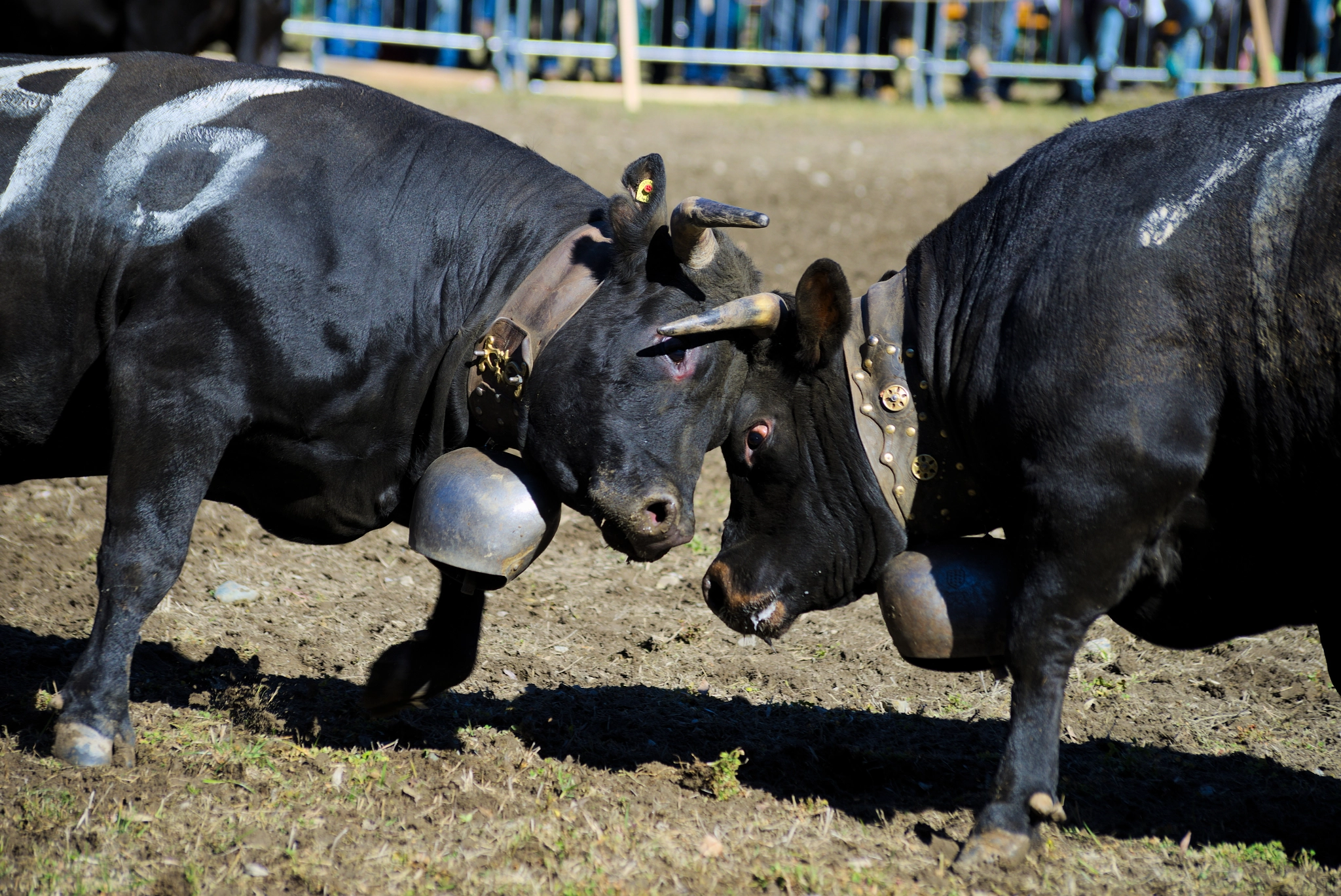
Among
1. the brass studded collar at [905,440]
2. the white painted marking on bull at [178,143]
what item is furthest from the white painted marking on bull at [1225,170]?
the white painted marking on bull at [178,143]

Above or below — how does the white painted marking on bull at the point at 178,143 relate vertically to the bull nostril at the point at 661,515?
above

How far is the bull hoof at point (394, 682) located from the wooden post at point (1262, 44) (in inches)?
716

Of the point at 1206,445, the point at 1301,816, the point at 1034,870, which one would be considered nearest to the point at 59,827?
the point at 1034,870

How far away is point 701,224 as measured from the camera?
3529 millimetres

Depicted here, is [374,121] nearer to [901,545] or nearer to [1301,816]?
[901,545]

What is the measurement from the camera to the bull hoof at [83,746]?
3613mm

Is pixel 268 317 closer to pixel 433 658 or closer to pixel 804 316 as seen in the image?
pixel 433 658

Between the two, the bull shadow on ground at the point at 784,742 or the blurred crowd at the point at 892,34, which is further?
the blurred crowd at the point at 892,34

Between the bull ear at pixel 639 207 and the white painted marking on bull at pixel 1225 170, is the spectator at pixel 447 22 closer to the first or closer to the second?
the bull ear at pixel 639 207

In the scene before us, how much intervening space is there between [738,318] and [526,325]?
59cm

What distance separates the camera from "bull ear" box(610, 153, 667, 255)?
11.9 ft

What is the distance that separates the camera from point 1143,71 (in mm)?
19703

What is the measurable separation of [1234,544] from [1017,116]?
51.8ft

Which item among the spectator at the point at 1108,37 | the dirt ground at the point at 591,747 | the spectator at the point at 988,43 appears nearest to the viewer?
the dirt ground at the point at 591,747
